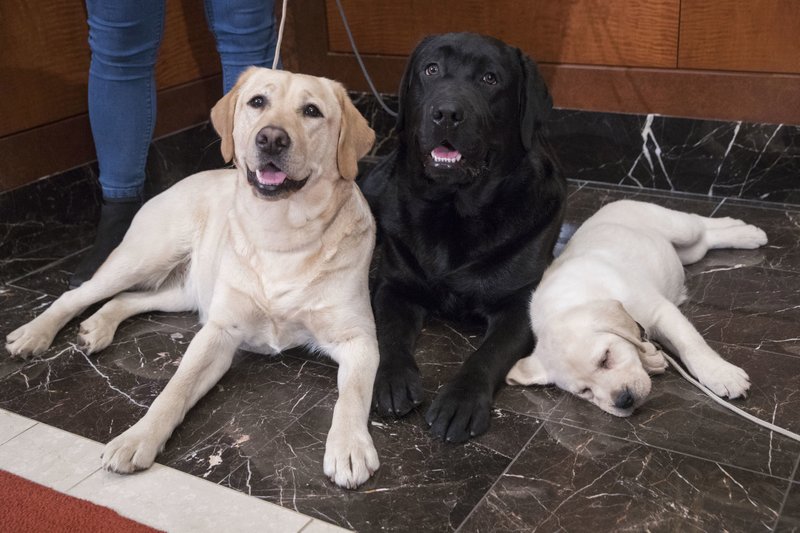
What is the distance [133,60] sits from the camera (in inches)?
109

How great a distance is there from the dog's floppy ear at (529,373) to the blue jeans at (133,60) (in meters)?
1.36

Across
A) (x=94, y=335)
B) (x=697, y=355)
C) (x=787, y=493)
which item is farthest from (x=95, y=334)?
(x=787, y=493)

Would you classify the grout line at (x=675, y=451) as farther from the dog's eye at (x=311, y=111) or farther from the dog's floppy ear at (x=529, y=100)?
the dog's eye at (x=311, y=111)

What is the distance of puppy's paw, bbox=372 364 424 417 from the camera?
2.10 meters

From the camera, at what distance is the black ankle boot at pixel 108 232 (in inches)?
113

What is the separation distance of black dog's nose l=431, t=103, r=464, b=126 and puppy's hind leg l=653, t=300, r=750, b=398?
694mm

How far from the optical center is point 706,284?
270 cm

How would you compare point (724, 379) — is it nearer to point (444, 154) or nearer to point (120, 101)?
point (444, 154)

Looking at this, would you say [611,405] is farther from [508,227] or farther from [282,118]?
[282,118]

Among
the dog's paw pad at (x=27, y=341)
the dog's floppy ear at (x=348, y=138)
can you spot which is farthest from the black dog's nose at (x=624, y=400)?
the dog's paw pad at (x=27, y=341)

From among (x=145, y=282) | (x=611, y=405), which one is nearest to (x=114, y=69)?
(x=145, y=282)

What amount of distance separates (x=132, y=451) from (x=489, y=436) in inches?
31.0

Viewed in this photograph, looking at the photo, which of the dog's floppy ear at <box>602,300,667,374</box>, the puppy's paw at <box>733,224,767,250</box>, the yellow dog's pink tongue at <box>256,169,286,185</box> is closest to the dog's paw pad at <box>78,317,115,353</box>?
the yellow dog's pink tongue at <box>256,169,286,185</box>

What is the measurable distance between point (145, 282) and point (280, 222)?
65cm
